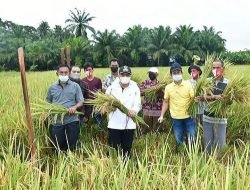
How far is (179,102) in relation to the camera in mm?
4879

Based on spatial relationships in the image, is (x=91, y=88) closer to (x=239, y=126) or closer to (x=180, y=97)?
(x=180, y=97)

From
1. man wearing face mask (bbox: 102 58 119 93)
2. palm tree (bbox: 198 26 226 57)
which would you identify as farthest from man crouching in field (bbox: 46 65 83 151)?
palm tree (bbox: 198 26 226 57)

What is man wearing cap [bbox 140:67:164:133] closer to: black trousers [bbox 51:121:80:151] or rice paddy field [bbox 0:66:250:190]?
rice paddy field [bbox 0:66:250:190]

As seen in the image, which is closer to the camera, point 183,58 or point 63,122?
point 63,122

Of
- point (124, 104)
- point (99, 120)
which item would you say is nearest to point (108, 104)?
point (124, 104)

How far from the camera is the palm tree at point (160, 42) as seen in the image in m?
40.7

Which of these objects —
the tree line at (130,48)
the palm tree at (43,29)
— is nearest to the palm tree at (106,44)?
the tree line at (130,48)

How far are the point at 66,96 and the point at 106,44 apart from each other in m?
37.5

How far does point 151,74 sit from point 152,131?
2.55ft

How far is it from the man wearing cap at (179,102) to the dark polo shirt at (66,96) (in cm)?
100

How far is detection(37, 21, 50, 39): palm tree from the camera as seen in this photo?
196 feet

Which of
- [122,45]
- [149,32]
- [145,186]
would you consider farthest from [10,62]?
[145,186]

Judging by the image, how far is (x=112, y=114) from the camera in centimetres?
460

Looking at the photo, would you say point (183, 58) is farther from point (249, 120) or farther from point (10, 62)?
point (249, 120)
